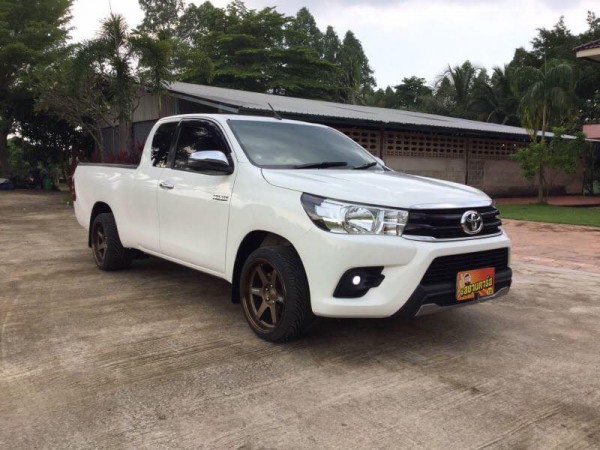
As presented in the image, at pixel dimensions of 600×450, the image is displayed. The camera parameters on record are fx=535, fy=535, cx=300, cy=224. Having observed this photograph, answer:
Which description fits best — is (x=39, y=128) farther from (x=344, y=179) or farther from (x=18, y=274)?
(x=344, y=179)

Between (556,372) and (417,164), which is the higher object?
(417,164)

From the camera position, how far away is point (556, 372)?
3510 millimetres

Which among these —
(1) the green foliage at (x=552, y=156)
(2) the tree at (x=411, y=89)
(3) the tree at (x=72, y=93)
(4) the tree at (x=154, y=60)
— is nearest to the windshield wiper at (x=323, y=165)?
(4) the tree at (x=154, y=60)

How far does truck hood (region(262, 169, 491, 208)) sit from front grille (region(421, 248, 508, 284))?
0.36 metres

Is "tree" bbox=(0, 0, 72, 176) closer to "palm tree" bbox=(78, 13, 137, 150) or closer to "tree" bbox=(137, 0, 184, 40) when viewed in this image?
"palm tree" bbox=(78, 13, 137, 150)

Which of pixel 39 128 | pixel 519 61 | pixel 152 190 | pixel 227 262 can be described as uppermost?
pixel 519 61

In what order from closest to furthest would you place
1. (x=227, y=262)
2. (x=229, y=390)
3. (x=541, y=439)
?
(x=541, y=439)
(x=229, y=390)
(x=227, y=262)

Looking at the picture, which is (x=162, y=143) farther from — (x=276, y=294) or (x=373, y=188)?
(x=373, y=188)

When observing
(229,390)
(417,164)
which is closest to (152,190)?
(229,390)

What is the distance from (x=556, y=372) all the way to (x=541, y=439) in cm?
99

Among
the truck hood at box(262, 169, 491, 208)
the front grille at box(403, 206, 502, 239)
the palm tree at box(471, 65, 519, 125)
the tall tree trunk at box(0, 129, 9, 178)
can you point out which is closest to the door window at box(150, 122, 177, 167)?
the truck hood at box(262, 169, 491, 208)

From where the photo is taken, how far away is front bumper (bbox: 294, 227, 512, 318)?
11.2ft

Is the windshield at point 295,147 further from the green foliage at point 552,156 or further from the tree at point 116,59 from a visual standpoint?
the green foliage at point 552,156

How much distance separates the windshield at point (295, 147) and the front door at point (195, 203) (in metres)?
0.22
